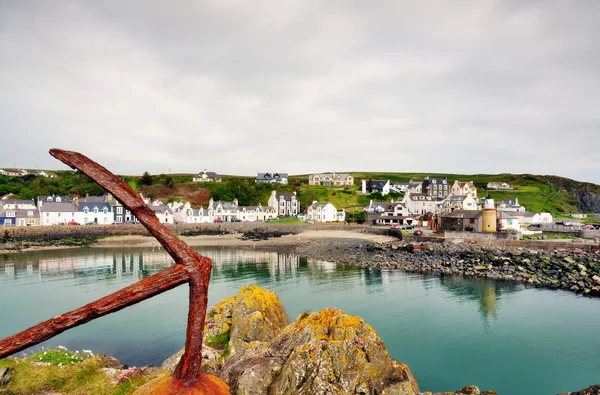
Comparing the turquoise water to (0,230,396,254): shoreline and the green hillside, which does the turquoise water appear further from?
the green hillside

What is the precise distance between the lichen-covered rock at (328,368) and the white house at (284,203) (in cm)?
11760

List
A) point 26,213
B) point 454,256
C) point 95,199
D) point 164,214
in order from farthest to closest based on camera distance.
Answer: point 164,214 → point 95,199 → point 26,213 → point 454,256

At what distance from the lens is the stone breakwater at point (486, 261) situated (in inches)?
1548

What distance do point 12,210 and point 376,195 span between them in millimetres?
118595

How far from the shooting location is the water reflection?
3030cm

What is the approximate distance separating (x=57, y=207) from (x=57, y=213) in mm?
1786

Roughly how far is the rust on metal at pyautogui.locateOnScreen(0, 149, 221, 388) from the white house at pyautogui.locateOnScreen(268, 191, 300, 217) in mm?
124150

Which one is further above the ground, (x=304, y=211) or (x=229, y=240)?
(x=304, y=211)

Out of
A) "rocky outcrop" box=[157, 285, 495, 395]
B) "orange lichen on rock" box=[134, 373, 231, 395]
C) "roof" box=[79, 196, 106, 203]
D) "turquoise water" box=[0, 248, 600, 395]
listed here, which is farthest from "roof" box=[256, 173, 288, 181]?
"orange lichen on rock" box=[134, 373, 231, 395]

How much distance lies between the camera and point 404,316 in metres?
29.0

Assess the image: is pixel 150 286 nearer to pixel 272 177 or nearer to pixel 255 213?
pixel 255 213

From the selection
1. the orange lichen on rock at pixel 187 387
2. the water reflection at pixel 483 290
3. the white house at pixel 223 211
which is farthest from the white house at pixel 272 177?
the orange lichen on rock at pixel 187 387

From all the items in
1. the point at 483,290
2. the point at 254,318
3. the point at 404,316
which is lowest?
the point at 404,316

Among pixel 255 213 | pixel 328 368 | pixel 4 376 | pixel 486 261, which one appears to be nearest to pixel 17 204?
pixel 255 213
